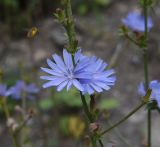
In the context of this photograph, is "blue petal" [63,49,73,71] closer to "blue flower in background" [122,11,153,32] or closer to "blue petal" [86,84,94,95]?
"blue petal" [86,84,94,95]

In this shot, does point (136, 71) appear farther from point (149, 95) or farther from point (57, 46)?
point (149, 95)

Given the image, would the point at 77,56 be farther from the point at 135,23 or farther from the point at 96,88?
the point at 135,23

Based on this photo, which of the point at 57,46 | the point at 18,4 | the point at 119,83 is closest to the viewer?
the point at 119,83

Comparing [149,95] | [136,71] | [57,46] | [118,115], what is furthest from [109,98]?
[149,95]

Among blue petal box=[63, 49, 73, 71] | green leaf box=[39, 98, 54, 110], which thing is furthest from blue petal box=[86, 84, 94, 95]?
green leaf box=[39, 98, 54, 110]

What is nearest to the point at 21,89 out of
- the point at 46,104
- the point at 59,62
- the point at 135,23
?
the point at 135,23

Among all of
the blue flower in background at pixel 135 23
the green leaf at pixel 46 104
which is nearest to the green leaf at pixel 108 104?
the green leaf at pixel 46 104

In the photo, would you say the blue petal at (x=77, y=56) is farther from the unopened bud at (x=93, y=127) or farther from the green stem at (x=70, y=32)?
the unopened bud at (x=93, y=127)

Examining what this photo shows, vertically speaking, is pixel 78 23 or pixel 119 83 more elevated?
pixel 78 23
